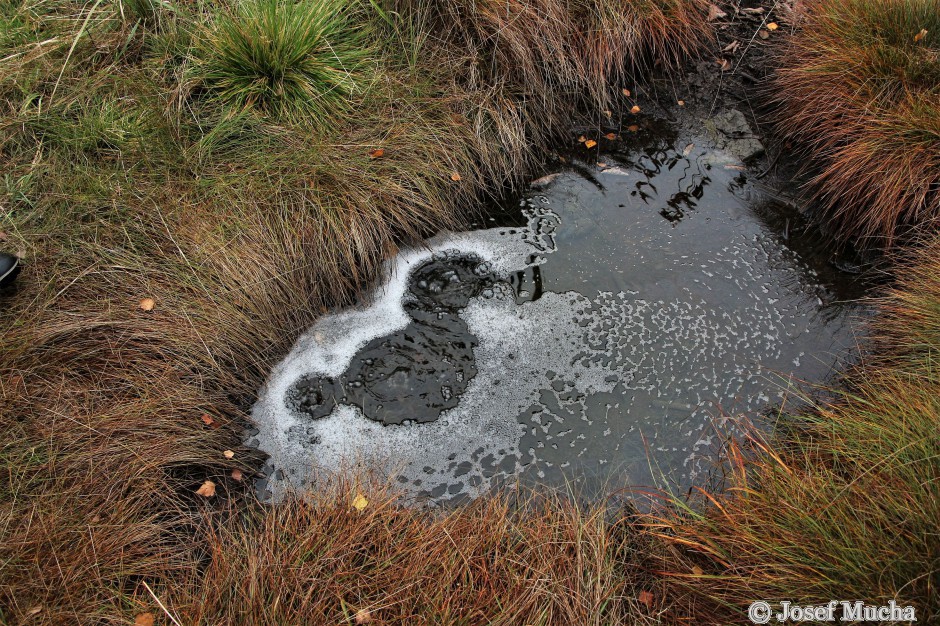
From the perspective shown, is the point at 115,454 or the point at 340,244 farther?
the point at 340,244

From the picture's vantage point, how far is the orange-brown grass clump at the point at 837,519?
1.91m

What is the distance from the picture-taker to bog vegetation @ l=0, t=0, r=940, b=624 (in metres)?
2.16

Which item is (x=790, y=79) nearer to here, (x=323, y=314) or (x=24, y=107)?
(x=323, y=314)

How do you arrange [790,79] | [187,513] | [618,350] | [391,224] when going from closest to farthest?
[187,513] → [618,350] → [391,224] → [790,79]

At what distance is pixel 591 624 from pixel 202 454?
5.63 ft

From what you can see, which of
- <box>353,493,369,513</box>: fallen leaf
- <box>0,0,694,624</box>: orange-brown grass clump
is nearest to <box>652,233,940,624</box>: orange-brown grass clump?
<box>0,0,694,624</box>: orange-brown grass clump

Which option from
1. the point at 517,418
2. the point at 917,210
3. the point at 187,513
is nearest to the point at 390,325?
the point at 517,418

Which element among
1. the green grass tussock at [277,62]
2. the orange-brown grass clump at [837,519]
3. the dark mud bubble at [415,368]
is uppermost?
the green grass tussock at [277,62]

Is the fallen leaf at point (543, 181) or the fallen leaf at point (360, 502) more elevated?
the fallen leaf at point (543, 181)

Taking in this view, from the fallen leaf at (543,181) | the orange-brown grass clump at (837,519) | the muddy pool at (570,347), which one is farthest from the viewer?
the fallen leaf at (543,181)

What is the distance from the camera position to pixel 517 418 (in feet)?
10.0

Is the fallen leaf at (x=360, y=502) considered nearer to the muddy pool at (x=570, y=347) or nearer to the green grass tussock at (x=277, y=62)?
the muddy pool at (x=570, y=347)

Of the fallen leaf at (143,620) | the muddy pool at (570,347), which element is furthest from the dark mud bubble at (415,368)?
the fallen leaf at (143,620)

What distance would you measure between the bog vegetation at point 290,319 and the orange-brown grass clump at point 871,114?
0.06 metres
